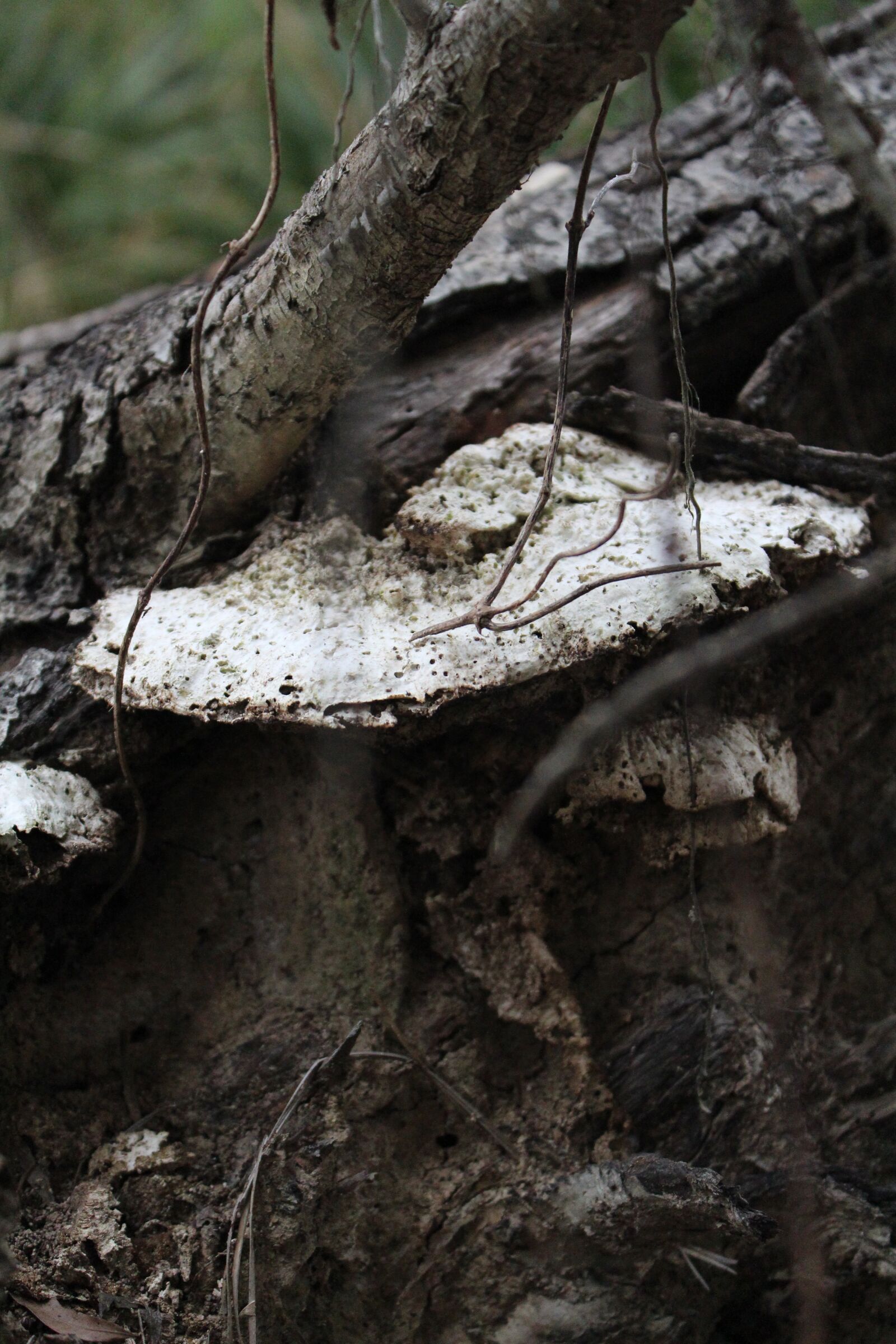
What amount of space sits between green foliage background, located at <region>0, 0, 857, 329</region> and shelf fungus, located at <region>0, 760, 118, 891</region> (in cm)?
156

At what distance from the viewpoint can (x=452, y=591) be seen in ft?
2.94

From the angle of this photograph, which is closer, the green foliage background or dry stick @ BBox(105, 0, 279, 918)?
dry stick @ BBox(105, 0, 279, 918)

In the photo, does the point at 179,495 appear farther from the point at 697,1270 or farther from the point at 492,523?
the point at 697,1270

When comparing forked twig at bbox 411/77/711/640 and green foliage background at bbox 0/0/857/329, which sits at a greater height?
green foliage background at bbox 0/0/857/329

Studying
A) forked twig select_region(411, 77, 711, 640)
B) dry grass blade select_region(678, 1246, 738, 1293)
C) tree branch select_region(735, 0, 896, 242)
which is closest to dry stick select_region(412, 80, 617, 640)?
forked twig select_region(411, 77, 711, 640)

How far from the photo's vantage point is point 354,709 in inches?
30.8

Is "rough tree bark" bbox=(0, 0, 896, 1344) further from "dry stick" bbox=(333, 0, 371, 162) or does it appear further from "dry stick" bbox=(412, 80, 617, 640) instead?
"dry stick" bbox=(333, 0, 371, 162)

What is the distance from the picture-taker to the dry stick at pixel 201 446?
0.77m

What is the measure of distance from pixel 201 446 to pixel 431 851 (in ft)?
1.56

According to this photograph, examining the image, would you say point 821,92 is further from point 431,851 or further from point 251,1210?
point 251,1210

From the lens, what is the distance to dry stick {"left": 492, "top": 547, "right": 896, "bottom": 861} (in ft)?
2.24

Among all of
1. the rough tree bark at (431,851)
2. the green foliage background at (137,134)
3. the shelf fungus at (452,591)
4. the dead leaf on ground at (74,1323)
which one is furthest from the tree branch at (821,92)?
the green foliage background at (137,134)

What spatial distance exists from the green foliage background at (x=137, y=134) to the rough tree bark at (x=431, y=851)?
46.6 inches

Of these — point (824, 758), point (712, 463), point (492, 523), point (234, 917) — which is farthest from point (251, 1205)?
point (712, 463)
